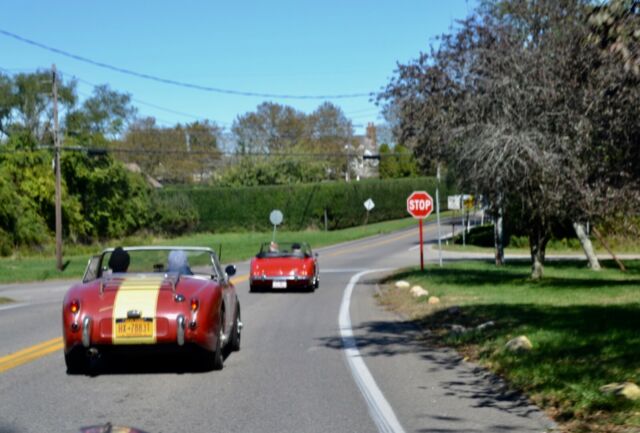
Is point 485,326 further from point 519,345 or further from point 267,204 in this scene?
point 267,204

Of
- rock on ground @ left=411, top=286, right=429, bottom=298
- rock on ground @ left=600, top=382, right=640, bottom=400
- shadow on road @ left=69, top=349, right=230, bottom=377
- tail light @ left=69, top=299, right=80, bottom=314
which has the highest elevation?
tail light @ left=69, top=299, right=80, bottom=314

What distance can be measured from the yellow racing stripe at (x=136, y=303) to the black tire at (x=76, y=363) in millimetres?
731

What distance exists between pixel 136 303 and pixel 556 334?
5796mm

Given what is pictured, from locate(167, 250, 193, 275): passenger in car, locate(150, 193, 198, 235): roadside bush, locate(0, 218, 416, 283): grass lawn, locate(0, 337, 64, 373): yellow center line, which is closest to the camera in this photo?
locate(0, 337, 64, 373): yellow center line

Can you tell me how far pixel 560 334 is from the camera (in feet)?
40.8

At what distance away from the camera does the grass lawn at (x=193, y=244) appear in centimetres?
4056

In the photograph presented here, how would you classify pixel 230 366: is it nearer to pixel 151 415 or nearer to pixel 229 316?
pixel 229 316

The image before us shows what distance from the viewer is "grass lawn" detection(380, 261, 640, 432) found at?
8.30m

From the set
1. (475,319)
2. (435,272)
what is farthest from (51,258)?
(475,319)

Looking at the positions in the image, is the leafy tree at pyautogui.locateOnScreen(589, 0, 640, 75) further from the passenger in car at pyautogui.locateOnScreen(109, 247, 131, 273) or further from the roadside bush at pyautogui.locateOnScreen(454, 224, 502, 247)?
the roadside bush at pyautogui.locateOnScreen(454, 224, 502, 247)

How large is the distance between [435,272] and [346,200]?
178 feet

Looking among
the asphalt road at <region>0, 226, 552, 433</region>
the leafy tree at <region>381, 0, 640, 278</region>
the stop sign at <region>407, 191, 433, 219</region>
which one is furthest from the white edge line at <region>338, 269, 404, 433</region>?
the stop sign at <region>407, 191, 433, 219</region>

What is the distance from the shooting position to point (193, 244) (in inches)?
2544

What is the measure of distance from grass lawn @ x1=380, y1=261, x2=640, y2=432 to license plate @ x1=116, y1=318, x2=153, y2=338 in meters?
3.97
